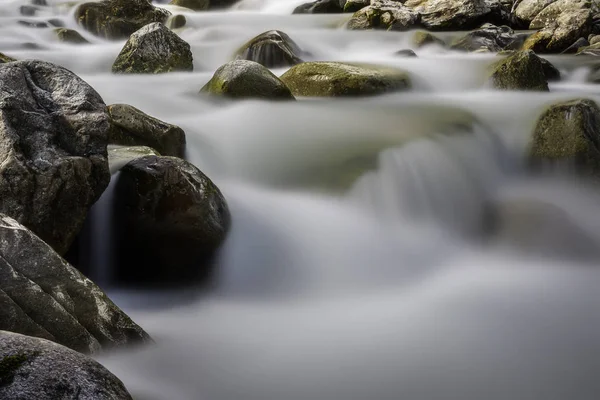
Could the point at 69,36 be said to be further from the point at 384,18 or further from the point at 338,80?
the point at 338,80

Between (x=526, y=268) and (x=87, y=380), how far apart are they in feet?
11.4

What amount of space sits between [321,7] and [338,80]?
34.9 ft

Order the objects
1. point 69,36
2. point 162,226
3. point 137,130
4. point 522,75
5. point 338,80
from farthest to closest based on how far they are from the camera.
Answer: point 69,36, point 522,75, point 338,80, point 137,130, point 162,226

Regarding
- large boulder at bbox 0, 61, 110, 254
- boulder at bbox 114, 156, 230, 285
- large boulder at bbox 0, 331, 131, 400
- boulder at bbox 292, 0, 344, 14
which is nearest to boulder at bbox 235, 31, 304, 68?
boulder at bbox 114, 156, 230, 285

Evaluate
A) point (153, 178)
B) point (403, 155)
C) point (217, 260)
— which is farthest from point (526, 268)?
point (153, 178)

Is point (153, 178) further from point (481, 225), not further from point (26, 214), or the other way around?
point (481, 225)

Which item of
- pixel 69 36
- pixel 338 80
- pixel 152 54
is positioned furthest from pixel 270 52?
pixel 69 36

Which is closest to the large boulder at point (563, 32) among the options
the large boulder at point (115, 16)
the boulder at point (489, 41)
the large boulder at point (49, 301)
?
the boulder at point (489, 41)

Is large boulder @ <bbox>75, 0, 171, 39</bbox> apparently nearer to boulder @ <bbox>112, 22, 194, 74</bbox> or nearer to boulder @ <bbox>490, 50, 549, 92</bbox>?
boulder @ <bbox>112, 22, 194, 74</bbox>

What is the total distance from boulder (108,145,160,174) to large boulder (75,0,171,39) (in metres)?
9.97

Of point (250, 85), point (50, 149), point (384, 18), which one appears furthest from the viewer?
point (384, 18)

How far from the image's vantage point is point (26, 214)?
3.97m

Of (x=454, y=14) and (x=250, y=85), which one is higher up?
(x=454, y=14)

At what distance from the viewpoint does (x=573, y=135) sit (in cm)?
602
